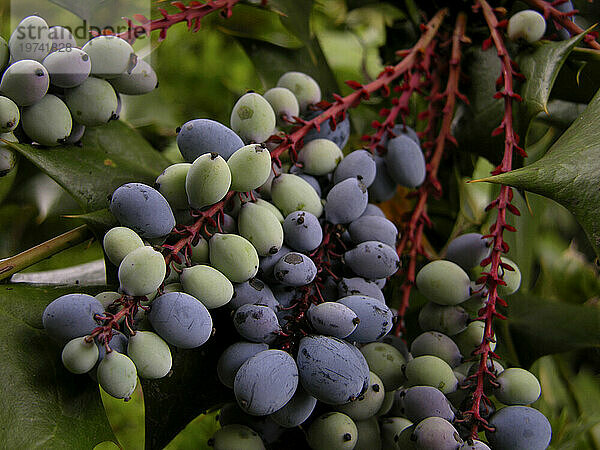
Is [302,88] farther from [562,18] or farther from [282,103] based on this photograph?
[562,18]

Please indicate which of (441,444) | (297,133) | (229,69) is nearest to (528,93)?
(297,133)

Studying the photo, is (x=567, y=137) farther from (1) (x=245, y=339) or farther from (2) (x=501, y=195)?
(1) (x=245, y=339)

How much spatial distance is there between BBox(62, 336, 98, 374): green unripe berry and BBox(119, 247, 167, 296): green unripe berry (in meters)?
0.04

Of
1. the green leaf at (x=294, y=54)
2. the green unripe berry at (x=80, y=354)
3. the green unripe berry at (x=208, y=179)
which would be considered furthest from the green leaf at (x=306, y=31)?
the green unripe berry at (x=80, y=354)

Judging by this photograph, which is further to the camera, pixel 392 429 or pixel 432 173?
pixel 432 173

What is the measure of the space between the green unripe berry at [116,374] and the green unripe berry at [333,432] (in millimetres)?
140

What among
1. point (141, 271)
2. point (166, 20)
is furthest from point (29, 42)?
point (141, 271)

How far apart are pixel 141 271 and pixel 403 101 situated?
12.8 inches

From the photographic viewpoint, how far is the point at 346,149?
65cm

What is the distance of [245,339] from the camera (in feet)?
1.28

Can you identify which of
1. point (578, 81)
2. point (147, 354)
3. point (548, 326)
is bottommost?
point (548, 326)

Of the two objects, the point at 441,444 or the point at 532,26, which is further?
the point at 532,26

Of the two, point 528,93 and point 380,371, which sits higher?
point 528,93

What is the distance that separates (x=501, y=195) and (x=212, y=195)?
0.24 meters
